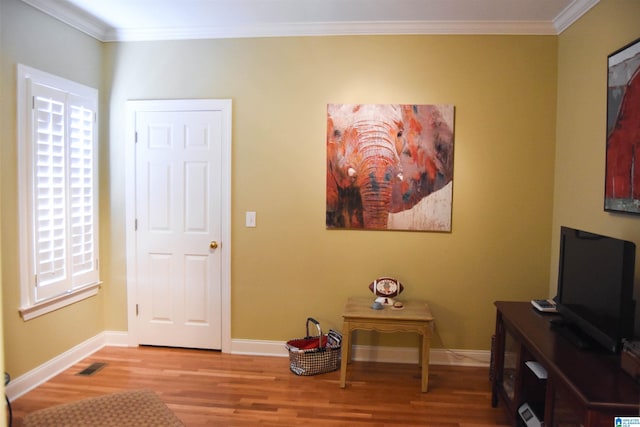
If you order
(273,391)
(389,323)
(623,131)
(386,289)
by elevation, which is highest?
(623,131)

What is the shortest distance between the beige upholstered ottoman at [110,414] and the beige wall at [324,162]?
1466 mm

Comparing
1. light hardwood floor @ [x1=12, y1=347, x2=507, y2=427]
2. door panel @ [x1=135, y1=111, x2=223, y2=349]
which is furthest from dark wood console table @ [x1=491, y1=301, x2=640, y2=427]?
door panel @ [x1=135, y1=111, x2=223, y2=349]

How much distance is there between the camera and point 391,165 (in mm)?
3354

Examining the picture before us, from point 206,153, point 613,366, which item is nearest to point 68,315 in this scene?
point 206,153

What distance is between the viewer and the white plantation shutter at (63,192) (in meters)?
2.92

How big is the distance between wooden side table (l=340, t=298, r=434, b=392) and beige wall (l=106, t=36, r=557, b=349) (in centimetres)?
43

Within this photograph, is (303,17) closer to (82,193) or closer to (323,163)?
(323,163)

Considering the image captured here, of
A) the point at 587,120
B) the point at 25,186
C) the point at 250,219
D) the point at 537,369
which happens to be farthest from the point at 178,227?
Answer: the point at 587,120

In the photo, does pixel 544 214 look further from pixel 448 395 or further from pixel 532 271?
pixel 448 395

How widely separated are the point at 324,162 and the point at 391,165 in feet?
1.76

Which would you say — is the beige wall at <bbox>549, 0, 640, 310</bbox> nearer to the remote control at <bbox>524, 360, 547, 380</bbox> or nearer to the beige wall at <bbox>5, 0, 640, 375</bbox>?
the beige wall at <bbox>5, 0, 640, 375</bbox>

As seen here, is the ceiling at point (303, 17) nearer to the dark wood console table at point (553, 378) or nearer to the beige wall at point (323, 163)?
the beige wall at point (323, 163)

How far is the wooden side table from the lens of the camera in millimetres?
2955

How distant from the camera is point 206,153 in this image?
3514mm
